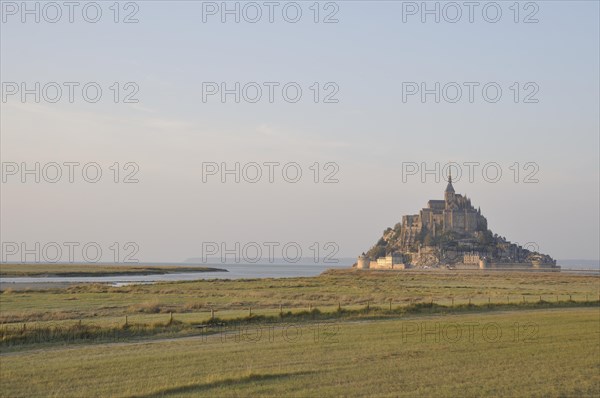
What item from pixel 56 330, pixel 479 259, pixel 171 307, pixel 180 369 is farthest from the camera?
pixel 479 259

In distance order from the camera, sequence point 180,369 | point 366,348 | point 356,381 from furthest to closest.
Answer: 1. point 366,348
2. point 180,369
3. point 356,381

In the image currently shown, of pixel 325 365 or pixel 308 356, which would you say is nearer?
pixel 325 365

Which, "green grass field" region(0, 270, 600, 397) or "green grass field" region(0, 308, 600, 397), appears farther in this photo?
"green grass field" region(0, 270, 600, 397)

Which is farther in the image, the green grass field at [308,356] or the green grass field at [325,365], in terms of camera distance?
the green grass field at [308,356]

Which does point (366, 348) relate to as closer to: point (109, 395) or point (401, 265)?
point (109, 395)

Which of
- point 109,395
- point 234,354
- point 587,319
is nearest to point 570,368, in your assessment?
point 234,354

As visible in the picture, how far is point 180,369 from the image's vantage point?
18.5m

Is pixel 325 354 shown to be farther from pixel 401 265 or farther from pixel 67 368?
pixel 401 265

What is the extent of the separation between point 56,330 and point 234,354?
8.38 metres

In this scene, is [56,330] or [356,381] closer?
[356,381]

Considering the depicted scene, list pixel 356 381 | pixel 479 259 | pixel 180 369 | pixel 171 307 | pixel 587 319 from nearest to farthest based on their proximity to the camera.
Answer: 1. pixel 356 381
2. pixel 180 369
3. pixel 587 319
4. pixel 171 307
5. pixel 479 259

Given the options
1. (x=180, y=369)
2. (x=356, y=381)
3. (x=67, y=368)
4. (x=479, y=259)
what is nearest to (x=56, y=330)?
(x=67, y=368)

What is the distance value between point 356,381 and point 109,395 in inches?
238

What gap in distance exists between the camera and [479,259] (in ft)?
605
